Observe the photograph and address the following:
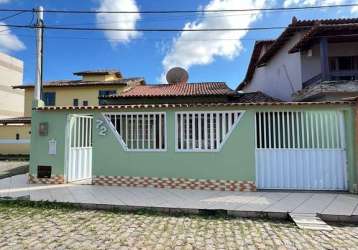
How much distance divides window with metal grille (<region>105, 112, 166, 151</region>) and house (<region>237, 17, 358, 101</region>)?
22.0 ft

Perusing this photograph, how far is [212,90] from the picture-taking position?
15047 mm

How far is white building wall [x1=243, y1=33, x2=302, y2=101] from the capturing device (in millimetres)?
13125

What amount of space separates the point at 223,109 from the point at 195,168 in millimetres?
2129

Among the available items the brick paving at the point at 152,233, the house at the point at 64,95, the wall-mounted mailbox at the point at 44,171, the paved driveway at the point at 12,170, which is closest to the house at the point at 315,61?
the brick paving at the point at 152,233

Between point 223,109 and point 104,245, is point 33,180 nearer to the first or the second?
point 104,245

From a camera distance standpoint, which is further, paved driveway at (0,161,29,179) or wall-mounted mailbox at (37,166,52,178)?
paved driveway at (0,161,29,179)

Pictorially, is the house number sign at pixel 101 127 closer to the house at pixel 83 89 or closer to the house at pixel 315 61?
the house at pixel 315 61

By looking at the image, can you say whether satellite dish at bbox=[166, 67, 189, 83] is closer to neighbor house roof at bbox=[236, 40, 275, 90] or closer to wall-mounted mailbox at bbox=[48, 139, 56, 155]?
neighbor house roof at bbox=[236, 40, 275, 90]

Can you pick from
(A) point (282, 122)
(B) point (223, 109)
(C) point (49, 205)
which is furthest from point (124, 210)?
(A) point (282, 122)

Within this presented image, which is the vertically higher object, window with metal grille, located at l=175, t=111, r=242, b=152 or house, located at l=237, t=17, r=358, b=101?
house, located at l=237, t=17, r=358, b=101

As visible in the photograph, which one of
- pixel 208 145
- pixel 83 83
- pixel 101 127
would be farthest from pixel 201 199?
pixel 83 83

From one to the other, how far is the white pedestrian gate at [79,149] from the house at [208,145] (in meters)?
0.06

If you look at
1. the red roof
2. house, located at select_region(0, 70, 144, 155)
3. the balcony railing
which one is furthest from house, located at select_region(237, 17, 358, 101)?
house, located at select_region(0, 70, 144, 155)

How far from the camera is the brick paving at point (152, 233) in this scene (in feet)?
14.8
